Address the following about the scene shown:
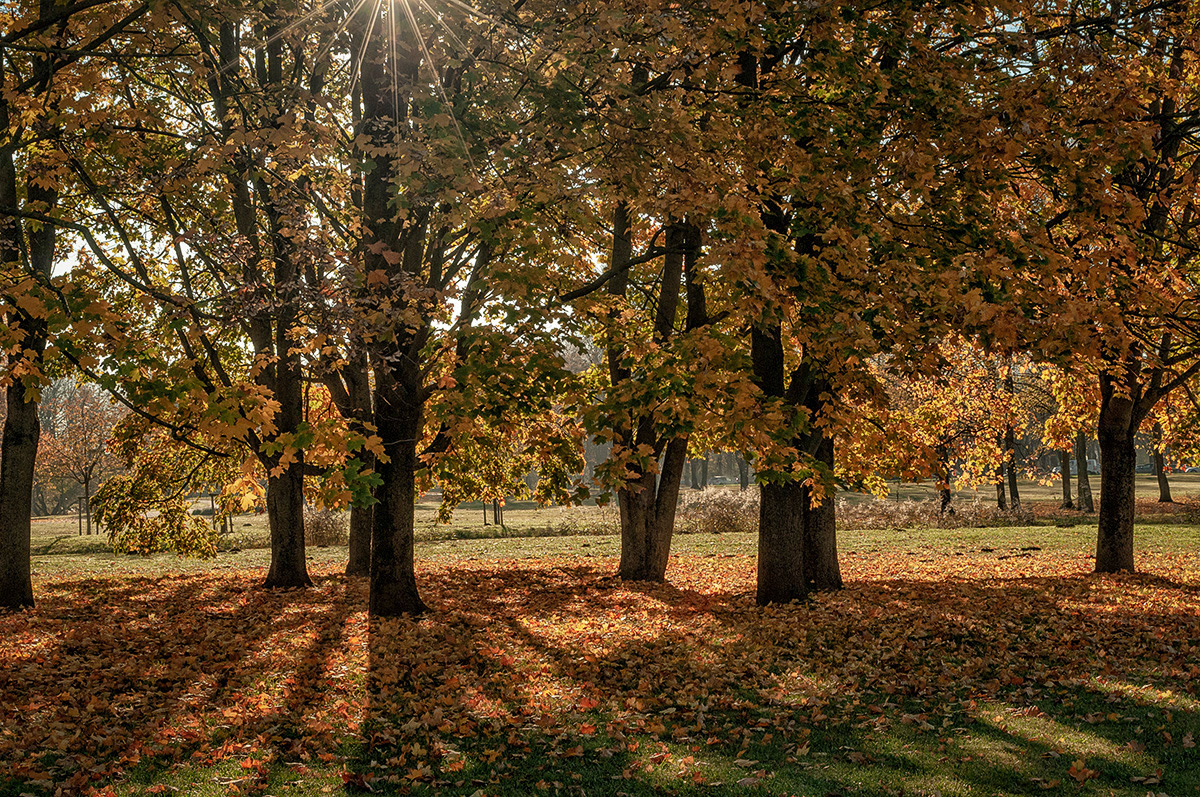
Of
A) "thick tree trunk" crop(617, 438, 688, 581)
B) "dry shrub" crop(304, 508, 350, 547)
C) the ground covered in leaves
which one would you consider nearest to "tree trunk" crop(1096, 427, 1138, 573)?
the ground covered in leaves

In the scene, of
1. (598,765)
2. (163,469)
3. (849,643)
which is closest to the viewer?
(598,765)

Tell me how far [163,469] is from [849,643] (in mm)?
14808

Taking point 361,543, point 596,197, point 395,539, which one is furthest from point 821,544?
point 361,543

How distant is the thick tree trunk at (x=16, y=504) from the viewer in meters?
12.6

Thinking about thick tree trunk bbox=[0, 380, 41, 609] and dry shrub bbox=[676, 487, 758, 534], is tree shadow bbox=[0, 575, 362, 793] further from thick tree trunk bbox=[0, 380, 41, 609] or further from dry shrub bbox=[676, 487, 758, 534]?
dry shrub bbox=[676, 487, 758, 534]

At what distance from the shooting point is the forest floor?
5676mm

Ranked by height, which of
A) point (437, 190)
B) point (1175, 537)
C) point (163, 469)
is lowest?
point (1175, 537)

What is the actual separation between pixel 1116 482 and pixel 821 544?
593 centimetres

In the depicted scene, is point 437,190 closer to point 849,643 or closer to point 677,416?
point 677,416

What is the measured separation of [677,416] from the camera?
827 cm

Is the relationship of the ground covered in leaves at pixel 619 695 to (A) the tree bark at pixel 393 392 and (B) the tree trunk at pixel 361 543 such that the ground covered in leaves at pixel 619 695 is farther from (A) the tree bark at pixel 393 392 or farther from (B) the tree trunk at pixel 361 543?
(B) the tree trunk at pixel 361 543

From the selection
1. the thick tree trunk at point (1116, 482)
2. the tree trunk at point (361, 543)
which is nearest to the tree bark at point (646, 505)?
the tree trunk at point (361, 543)

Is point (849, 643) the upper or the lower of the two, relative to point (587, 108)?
lower

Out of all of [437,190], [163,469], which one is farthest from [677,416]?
[163,469]
